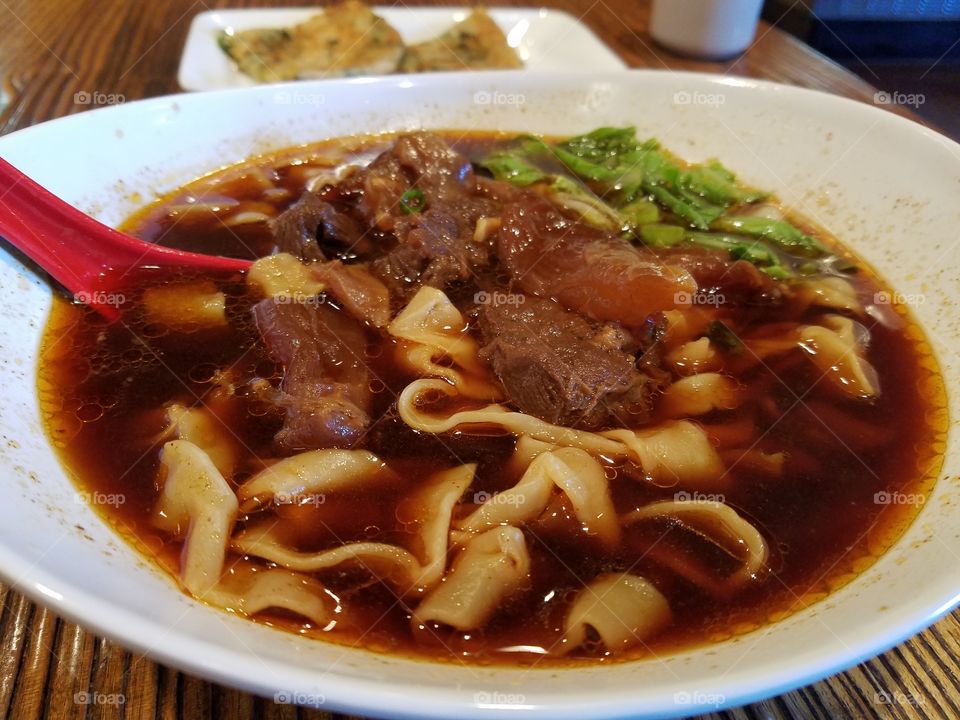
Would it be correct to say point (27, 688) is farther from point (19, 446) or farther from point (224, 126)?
point (224, 126)

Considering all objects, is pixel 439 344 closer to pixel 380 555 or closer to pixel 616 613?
pixel 380 555

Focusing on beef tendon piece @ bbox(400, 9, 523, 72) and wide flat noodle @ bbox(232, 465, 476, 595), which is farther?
beef tendon piece @ bbox(400, 9, 523, 72)

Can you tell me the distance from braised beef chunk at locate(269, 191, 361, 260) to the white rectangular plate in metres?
2.14

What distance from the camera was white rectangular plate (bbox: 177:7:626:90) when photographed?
470 cm

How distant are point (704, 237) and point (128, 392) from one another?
8.24 feet
